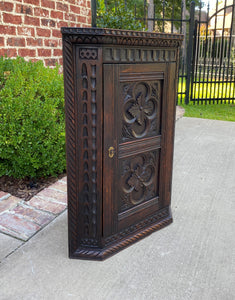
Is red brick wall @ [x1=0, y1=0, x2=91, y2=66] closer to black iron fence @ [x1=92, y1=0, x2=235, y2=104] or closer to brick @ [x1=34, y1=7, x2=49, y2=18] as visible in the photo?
brick @ [x1=34, y1=7, x2=49, y2=18]

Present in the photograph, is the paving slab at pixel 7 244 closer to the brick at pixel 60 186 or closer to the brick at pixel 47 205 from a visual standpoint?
the brick at pixel 47 205

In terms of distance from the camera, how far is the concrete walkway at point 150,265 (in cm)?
181

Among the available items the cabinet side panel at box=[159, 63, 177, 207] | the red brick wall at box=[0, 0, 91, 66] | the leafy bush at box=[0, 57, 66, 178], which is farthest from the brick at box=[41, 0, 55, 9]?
the cabinet side panel at box=[159, 63, 177, 207]

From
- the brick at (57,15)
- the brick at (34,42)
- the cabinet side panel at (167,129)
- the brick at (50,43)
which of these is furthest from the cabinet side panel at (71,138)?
the brick at (57,15)

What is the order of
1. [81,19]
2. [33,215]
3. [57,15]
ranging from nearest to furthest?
[33,215], [57,15], [81,19]

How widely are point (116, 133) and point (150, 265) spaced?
3.07 ft

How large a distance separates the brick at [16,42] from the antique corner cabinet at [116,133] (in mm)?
2491

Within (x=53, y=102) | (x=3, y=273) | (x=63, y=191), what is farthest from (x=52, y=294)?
(x=53, y=102)

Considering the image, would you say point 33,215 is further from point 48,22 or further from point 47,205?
point 48,22

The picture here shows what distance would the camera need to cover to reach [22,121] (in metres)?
2.94

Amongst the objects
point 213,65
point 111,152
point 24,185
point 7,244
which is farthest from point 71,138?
point 213,65

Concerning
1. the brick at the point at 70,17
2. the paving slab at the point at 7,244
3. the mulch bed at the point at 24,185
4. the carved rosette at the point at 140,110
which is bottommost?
the paving slab at the point at 7,244

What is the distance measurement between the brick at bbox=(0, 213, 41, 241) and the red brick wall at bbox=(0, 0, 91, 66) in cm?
225

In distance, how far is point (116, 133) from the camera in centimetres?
199
